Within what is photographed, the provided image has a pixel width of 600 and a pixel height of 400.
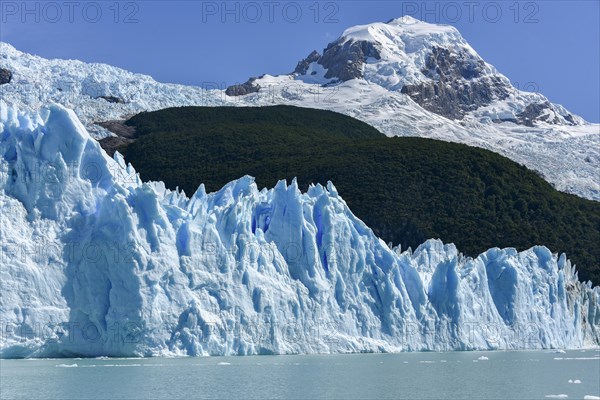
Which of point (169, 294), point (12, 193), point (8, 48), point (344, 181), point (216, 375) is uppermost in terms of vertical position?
point (8, 48)

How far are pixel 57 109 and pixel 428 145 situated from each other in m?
70.6

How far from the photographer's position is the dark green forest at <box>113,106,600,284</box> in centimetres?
8394

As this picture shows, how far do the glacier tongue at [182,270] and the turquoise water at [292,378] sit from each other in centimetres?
105

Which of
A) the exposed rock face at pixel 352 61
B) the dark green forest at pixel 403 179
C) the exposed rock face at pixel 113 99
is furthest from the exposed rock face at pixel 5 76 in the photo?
the exposed rock face at pixel 352 61

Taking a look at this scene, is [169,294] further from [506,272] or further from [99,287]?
[506,272]

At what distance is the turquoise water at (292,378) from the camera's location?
26938mm

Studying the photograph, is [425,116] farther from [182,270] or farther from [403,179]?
[182,270]

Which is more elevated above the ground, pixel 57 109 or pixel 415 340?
pixel 57 109

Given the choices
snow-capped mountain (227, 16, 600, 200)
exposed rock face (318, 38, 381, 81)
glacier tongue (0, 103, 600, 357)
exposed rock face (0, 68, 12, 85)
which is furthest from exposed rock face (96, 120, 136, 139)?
glacier tongue (0, 103, 600, 357)

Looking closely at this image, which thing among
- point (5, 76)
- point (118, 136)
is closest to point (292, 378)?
point (118, 136)

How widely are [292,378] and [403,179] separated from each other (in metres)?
62.1

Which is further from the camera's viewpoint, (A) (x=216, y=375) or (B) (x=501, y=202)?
(B) (x=501, y=202)

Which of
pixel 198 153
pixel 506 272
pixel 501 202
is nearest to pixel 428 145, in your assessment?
pixel 501 202

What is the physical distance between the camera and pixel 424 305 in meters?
42.4
